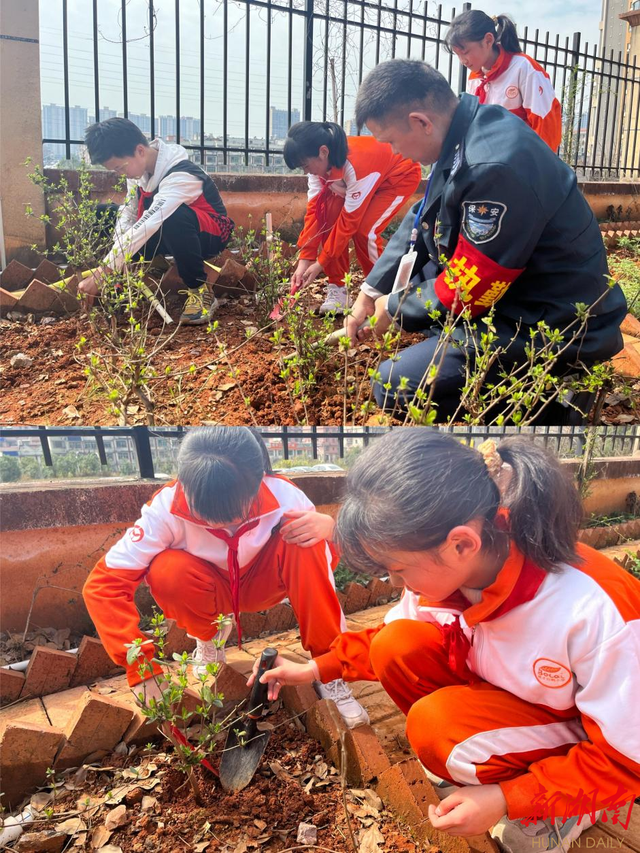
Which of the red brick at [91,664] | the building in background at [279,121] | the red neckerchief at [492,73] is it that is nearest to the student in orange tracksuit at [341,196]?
the building in background at [279,121]

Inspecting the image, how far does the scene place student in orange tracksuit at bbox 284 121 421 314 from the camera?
269cm

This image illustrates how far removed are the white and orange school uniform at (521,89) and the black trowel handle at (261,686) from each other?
2.52m

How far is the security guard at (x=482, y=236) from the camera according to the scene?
165 cm

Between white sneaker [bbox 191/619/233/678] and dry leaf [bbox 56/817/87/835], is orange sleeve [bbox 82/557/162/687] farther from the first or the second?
dry leaf [bbox 56/817/87/835]

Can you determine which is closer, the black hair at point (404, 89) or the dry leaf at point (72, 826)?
the dry leaf at point (72, 826)

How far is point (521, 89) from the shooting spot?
276 cm

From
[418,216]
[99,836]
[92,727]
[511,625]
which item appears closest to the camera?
[511,625]

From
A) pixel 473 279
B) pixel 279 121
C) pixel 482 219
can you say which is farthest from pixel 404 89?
pixel 279 121

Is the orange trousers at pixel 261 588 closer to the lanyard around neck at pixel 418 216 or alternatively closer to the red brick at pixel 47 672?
the red brick at pixel 47 672

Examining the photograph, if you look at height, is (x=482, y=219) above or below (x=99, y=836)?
above

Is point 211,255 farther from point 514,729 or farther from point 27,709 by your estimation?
point 514,729

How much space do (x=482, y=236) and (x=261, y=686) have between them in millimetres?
1325

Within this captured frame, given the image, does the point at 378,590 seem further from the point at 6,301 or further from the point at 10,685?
the point at 6,301

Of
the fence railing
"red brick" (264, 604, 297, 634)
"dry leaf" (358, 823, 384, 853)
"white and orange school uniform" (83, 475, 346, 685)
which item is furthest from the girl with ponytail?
"dry leaf" (358, 823, 384, 853)
